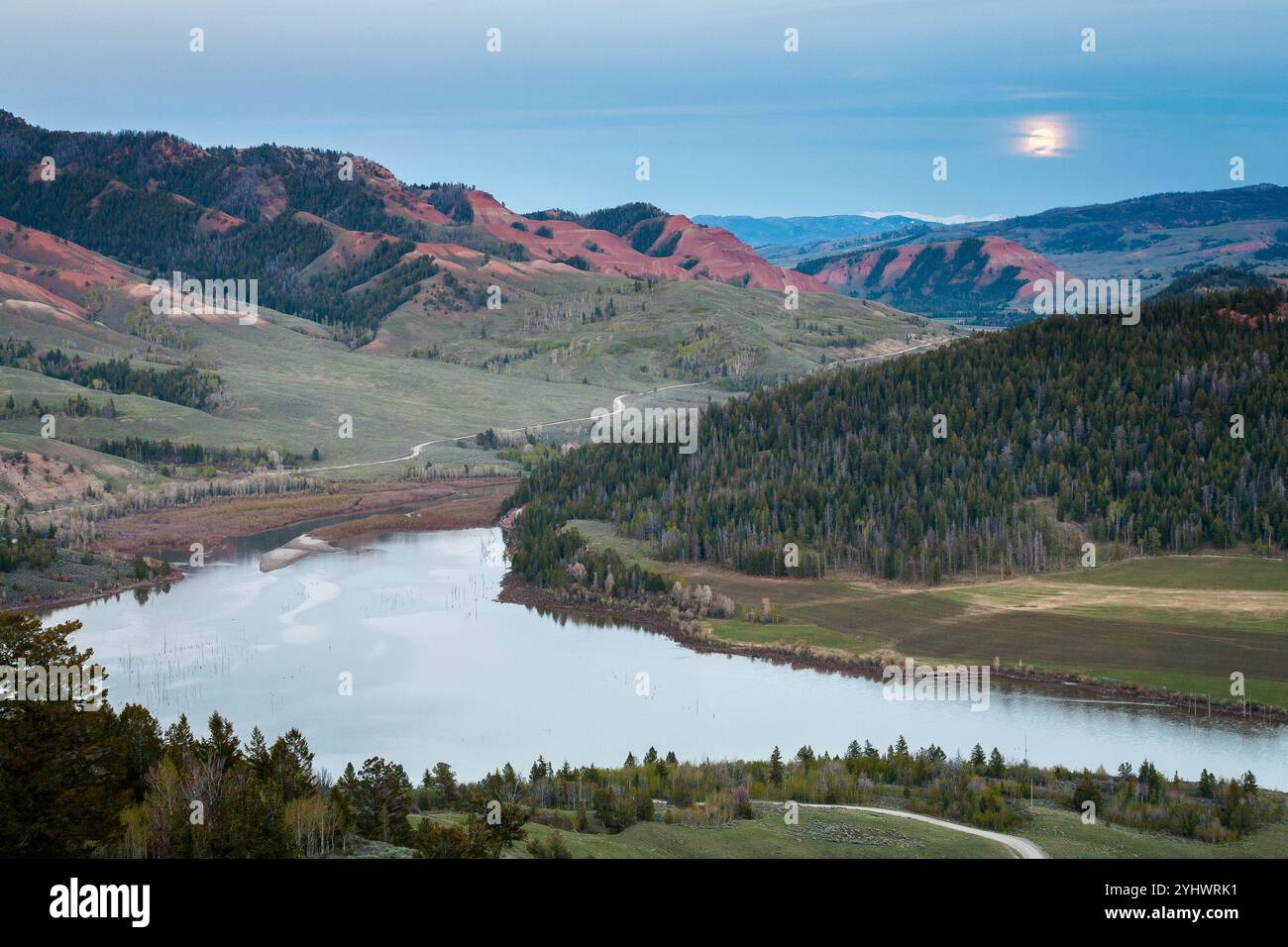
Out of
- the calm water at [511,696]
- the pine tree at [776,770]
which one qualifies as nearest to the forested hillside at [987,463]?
the calm water at [511,696]

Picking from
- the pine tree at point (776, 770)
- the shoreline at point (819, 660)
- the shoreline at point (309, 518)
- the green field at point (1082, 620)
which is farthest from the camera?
the shoreline at point (309, 518)

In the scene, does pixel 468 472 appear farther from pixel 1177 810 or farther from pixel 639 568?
pixel 1177 810

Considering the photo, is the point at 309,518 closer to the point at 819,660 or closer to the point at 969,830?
the point at 819,660

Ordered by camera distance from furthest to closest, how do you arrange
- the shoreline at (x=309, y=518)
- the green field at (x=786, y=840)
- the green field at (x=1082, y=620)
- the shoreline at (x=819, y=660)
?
the shoreline at (x=309, y=518)
the green field at (x=1082, y=620)
the shoreline at (x=819, y=660)
the green field at (x=786, y=840)

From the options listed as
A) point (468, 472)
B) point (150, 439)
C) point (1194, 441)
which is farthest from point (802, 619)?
point (150, 439)

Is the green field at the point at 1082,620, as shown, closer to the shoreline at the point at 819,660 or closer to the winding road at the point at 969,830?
the shoreline at the point at 819,660

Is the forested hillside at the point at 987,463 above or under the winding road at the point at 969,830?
above
